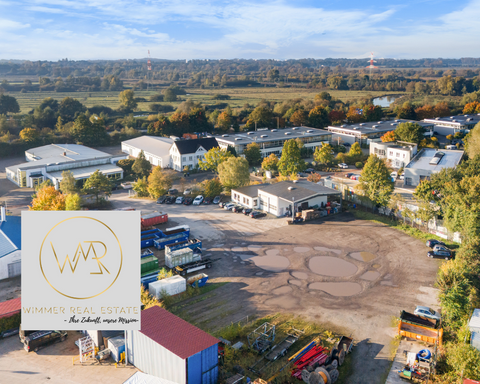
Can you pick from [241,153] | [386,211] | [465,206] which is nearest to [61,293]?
[465,206]

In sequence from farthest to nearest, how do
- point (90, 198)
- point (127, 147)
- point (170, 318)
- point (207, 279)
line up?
point (127, 147)
point (90, 198)
point (207, 279)
point (170, 318)

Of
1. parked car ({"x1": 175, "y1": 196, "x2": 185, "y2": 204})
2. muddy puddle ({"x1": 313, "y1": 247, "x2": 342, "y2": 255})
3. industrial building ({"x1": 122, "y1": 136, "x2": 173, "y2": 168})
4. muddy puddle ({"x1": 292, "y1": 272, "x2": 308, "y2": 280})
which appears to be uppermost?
industrial building ({"x1": 122, "y1": 136, "x2": 173, "y2": 168})

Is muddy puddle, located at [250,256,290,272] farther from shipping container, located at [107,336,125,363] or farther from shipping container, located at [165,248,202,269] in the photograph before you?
shipping container, located at [107,336,125,363]

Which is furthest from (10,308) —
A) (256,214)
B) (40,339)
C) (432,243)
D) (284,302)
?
(432,243)

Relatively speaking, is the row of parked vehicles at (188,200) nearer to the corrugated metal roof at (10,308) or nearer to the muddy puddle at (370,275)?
the muddy puddle at (370,275)

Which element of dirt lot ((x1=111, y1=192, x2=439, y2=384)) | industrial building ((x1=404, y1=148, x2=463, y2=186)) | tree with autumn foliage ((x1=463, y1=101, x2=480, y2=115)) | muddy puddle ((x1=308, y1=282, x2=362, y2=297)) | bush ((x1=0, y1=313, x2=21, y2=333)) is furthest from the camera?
tree with autumn foliage ((x1=463, y1=101, x2=480, y2=115))

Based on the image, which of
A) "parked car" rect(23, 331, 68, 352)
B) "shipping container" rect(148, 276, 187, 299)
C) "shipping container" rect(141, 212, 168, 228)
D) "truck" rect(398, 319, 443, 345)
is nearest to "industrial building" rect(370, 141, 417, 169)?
"shipping container" rect(141, 212, 168, 228)

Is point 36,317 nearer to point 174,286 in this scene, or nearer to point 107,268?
point 107,268

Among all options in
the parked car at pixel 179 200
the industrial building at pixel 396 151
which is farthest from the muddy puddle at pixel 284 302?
the industrial building at pixel 396 151
